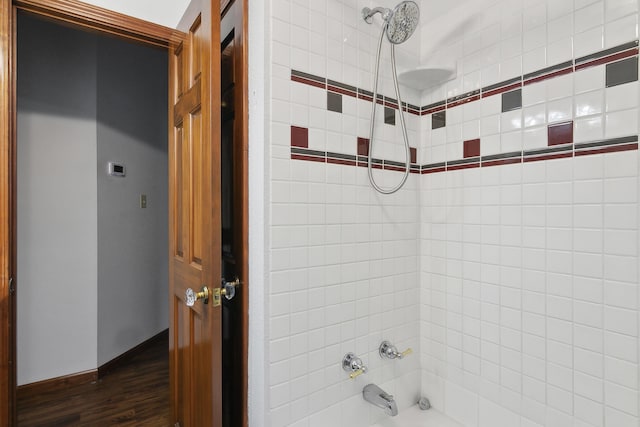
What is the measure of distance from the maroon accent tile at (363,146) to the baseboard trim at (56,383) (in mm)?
2435

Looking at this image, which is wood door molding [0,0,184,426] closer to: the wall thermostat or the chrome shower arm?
the chrome shower arm

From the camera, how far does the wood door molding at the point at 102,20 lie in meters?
1.26

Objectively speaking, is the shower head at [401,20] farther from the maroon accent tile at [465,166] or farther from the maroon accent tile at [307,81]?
the maroon accent tile at [465,166]

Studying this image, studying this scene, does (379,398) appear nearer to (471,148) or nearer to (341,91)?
(471,148)

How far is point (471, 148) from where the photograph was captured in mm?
1403

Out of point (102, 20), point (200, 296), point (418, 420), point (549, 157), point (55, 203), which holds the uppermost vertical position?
point (102, 20)

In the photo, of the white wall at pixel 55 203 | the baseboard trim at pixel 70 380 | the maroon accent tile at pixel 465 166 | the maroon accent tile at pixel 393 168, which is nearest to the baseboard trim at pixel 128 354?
the baseboard trim at pixel 70 380

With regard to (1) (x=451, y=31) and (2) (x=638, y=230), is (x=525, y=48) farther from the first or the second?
(2) (x=638, y=230)

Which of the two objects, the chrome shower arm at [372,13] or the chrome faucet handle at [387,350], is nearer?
the chrome shower arm at [372,13]

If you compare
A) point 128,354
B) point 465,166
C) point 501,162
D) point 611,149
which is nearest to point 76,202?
point 128,354

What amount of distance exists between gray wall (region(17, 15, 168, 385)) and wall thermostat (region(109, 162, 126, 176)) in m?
0.05

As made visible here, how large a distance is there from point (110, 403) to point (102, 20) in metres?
2.15

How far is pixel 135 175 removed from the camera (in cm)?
273

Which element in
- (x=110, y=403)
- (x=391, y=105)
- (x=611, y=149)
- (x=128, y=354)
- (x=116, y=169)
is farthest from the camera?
Result: (x=128, y=354)
